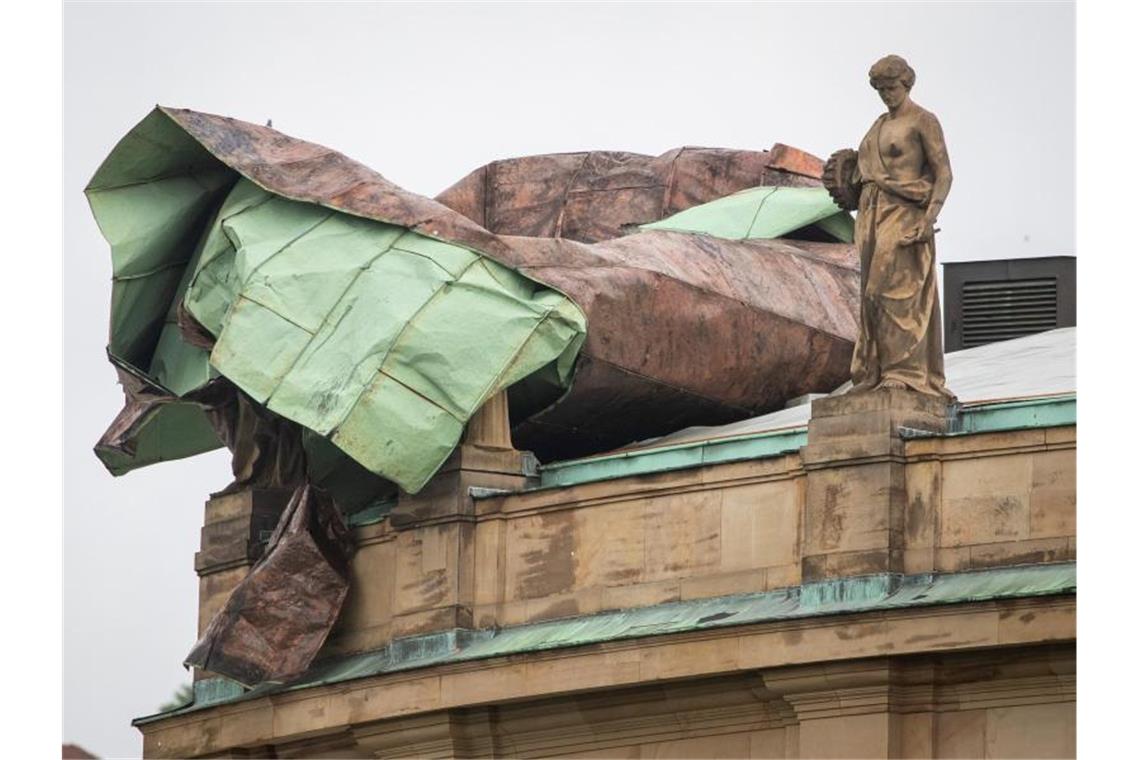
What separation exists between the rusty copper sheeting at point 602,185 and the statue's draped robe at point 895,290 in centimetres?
1163

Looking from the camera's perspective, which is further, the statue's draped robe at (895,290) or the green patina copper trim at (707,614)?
the statue's draped robe at (895,290)

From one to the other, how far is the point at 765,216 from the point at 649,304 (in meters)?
6.05

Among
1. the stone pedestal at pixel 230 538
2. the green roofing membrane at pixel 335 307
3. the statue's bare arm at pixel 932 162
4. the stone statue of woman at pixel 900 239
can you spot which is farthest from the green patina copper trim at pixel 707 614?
the statue's bare arm at pixel 932 162

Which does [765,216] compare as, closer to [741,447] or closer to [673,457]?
[673,457]

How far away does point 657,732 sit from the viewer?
47.1 meters

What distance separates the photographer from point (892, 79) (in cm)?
4622

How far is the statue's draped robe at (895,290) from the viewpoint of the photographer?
4641cm

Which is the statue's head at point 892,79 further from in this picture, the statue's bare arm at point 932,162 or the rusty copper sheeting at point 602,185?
the rusty copper sheeting at point 602,185

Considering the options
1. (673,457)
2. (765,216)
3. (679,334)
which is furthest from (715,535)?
(765,216)

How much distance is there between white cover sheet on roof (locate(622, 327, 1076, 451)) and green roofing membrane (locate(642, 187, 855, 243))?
279 cm

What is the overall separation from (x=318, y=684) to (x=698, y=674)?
206 inches
